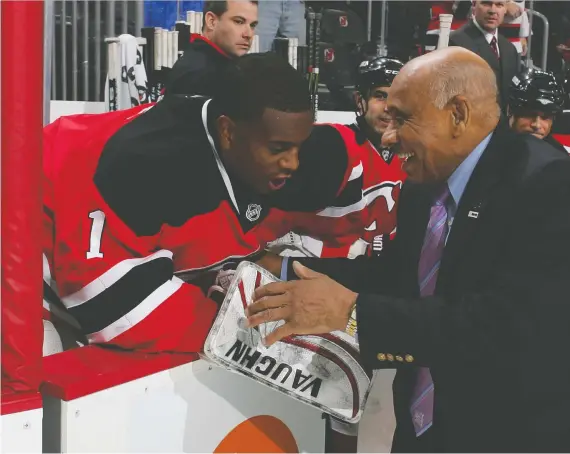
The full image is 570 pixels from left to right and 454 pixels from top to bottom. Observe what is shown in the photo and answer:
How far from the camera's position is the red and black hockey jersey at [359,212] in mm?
2301

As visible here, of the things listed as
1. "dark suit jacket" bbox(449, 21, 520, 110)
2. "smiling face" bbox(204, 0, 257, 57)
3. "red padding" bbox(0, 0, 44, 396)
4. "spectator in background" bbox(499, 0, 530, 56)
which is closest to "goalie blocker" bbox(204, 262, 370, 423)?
"red padding" bbox(0, 0, 44, 396)

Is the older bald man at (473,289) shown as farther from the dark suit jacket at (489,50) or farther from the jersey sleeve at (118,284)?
the dark suit jacket at (489,50)

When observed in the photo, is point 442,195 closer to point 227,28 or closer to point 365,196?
point 365,196

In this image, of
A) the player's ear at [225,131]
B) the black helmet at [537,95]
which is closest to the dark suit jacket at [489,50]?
the black helmet at [537,95]

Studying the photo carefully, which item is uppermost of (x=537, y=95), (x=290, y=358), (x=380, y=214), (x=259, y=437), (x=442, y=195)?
(x=537, y=95)

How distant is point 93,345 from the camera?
1614mm

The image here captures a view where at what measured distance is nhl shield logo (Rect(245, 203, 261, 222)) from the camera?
74.3 inches

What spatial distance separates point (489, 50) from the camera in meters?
3.51

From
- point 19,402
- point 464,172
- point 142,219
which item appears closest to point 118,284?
point 142,219

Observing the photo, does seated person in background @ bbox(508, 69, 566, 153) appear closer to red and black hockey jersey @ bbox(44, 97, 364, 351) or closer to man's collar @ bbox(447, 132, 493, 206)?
red and black hockey jersey @ bbox(44, 97, 364, 351)

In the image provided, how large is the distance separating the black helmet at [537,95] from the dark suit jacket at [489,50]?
23.6 inches

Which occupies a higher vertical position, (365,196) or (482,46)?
(482,46)

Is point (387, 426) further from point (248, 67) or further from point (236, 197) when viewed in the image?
point (248, 67)

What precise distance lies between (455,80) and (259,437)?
87 cm
